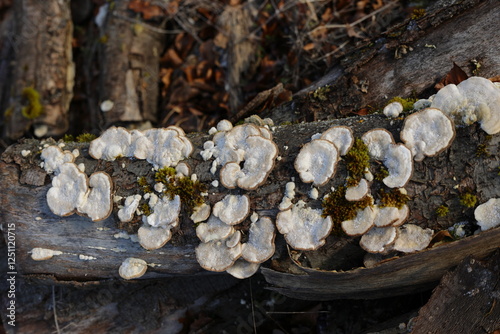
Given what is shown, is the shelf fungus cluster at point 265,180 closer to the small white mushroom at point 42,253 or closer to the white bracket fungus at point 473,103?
the white bracket fungus at point 473,103

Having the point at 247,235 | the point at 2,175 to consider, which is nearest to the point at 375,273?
the point at 247,235

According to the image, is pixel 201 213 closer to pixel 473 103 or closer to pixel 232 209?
pixel 232 209

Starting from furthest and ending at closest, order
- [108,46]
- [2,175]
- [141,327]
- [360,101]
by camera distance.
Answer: [108,46] → [141,327] → [360,101] → [2,175]

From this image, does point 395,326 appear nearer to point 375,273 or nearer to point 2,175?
point 375,273

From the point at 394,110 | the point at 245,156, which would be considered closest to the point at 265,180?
the point at 245,156

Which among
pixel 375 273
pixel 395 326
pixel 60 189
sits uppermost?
pixel 60 189

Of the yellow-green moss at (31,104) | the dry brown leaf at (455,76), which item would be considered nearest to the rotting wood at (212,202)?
the dry brown leaf at (455,76)
